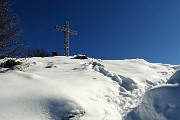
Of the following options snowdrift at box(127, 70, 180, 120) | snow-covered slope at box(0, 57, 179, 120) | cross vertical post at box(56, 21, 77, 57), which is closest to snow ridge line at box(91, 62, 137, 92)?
snow-covered slope at box(0, 57, 179, 120)

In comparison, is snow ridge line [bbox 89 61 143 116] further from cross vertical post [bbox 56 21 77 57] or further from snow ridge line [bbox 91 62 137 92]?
cross vertical post [bbox 56 21 77 57]

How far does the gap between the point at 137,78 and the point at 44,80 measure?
175 inches

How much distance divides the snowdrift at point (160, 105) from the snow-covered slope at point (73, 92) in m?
0.51

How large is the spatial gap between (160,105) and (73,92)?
262 centimetres

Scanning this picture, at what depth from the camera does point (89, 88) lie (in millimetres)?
10766

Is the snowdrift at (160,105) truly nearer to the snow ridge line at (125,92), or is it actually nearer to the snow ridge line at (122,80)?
the snow ridge line at (125,92)

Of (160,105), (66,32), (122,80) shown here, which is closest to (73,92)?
(160,105)

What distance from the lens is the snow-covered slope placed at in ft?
27.2

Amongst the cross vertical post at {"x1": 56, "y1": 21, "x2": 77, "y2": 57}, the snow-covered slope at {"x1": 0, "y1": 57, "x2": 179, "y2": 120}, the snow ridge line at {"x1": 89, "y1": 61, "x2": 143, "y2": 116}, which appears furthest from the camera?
the cross vertical post at {"x1": 56, "y1": 21, "x2": 77, "y2": 57}

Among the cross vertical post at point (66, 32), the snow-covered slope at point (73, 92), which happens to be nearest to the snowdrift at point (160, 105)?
the snow-covered slope at point (73, 92)

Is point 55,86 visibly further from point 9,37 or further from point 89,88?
point 9,37

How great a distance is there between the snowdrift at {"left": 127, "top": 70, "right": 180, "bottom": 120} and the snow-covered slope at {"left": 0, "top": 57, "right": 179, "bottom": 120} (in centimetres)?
51

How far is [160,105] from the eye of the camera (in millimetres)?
9172

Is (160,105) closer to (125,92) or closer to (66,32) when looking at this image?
(125,92)
